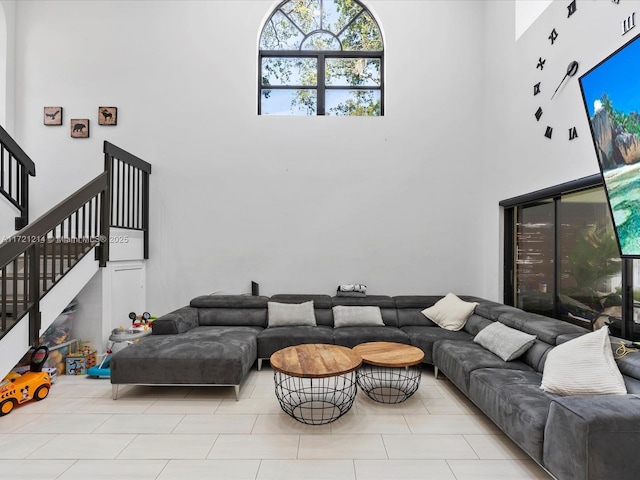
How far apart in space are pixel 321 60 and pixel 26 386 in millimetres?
4957

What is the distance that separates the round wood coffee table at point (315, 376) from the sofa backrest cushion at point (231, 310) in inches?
44.3

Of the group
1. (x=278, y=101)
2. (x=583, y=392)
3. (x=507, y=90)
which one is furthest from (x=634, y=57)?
(x=278, y=101)

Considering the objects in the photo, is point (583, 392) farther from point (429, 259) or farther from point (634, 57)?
point (429, 259)

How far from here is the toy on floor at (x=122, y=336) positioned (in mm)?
3635

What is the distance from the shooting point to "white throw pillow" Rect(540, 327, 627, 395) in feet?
6.97

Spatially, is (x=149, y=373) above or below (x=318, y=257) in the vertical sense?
below

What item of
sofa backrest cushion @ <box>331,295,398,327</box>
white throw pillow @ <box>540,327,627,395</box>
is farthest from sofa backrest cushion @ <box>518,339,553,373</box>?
sofa backrest cushion @ <box>331,295,398,327</box>

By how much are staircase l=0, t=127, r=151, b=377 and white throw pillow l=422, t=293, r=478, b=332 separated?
150 inches

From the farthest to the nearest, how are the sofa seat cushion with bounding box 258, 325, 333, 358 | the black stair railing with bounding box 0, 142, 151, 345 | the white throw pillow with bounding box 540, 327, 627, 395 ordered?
the sofa seat cushion with bounding box 258, 325, 333, 358, the black stair railing with bounding box 0, 142, 151, 345, the white throw pillow with bounding box 540, 327, 627, 395

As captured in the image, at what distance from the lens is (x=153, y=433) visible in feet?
8.34

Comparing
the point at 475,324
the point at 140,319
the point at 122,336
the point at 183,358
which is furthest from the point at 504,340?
the point at 140,319

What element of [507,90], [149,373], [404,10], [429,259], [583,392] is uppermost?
[404,10]

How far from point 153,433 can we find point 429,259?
375 cm

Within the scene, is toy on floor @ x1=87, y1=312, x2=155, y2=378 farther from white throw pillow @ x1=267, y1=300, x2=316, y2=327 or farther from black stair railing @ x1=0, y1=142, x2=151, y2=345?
white throw pillow @ x1=267, y1=300, x2=316, y2=327
